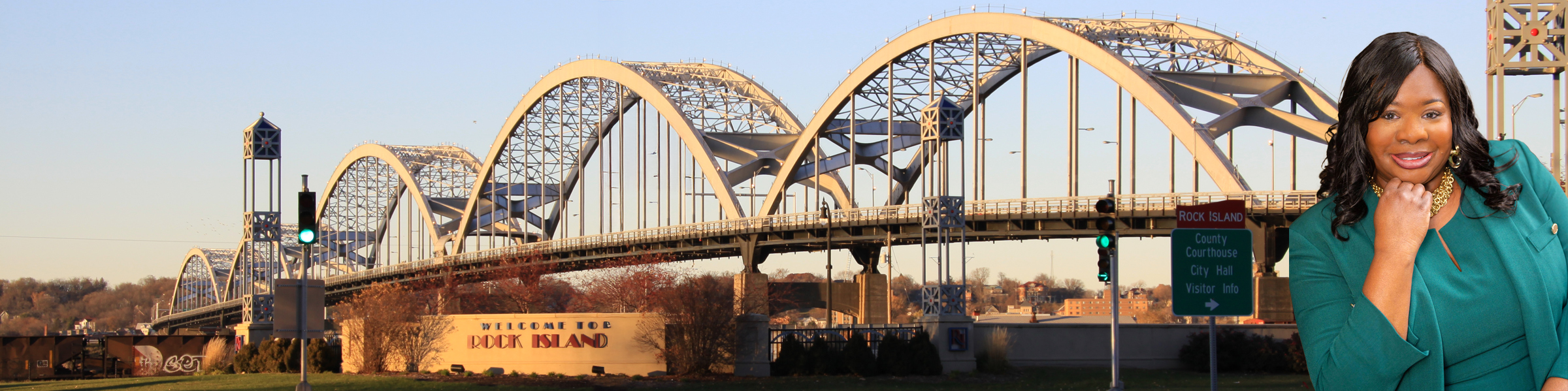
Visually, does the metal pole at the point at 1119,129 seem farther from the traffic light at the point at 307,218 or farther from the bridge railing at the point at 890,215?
the traffic light at the point at 307,218

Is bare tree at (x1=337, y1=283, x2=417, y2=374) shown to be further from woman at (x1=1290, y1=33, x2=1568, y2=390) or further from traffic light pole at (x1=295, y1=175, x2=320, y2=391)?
woman at (x1=1290, y1=33, x2=1568, y2=390)

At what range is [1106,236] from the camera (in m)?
23.4

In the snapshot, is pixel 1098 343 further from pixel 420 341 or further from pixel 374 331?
pixel 374 331

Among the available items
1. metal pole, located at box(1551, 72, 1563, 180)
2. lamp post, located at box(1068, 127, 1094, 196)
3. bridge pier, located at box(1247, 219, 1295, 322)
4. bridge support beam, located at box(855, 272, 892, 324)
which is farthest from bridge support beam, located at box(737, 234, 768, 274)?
metal pole, located at box(1551, 72, 1563, 180)

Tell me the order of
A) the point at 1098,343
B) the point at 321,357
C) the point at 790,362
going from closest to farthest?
the point at 790,362
the point at 321,357
the point at 1098,343

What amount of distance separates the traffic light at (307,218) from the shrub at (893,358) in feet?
52.9

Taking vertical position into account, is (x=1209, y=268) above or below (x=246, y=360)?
above

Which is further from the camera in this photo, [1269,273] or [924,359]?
[1269,273]

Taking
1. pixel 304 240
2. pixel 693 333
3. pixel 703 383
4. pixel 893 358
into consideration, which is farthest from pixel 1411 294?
pixel 893 358

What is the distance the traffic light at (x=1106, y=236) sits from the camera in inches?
902

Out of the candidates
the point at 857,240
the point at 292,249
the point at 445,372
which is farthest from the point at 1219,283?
the point at 292,249

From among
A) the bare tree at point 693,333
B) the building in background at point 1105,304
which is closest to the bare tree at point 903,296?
the building in background at point 1105,304

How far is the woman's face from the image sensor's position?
3352 mm

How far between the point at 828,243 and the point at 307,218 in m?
30.8
